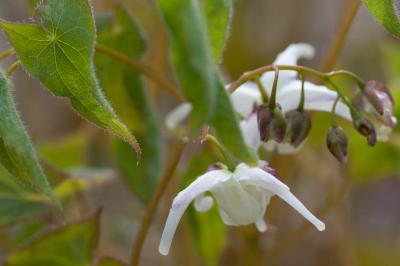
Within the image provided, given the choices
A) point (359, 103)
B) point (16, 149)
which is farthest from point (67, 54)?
point (359, 103)

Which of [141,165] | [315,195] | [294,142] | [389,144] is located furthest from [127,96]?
[315,195]

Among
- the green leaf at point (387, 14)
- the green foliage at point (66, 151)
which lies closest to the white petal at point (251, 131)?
the green leaf at point (387, 14)

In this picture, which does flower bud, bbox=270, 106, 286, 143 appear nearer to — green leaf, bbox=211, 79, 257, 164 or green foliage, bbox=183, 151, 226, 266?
green leaf, bbox=211, 79, 257, 164

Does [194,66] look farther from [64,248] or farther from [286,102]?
[64,248]

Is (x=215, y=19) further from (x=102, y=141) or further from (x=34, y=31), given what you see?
(x=102, y=141)

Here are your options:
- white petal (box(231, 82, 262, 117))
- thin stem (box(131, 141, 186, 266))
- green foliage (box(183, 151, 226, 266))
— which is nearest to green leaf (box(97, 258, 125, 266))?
thin stem (box(131, 141, 186, 266))

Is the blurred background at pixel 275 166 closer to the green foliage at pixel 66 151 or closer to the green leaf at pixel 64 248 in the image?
the green foliage at pixel 66 151
